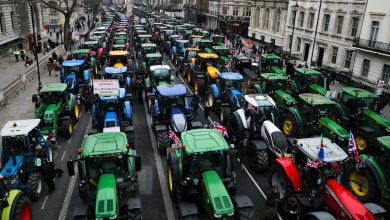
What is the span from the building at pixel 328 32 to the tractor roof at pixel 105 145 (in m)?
25.4

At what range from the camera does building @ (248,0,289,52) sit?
4294 centimetres

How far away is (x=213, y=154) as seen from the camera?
926cm

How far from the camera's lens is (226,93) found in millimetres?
17953

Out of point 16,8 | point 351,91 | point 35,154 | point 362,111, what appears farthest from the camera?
point 16,8

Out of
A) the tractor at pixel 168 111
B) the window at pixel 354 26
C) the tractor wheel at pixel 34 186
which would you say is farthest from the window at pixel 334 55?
the tractor wheel at pixel 34 186

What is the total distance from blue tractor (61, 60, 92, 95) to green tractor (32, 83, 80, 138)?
13.0 feet

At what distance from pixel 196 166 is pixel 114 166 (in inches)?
92.2

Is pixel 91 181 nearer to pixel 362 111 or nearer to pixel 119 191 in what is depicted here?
pixel 119 191

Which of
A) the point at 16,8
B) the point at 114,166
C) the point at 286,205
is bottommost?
the point at 286,205

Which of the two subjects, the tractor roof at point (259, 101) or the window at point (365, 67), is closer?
the tractor roof at point (259, 101)

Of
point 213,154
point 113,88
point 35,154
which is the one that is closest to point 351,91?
point 213,154

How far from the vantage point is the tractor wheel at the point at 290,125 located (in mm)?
15125

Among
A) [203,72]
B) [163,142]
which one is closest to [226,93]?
[163,142]

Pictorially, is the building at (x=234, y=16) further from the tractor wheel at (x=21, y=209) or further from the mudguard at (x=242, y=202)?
the tractor wheel at (x=21, y=209)
